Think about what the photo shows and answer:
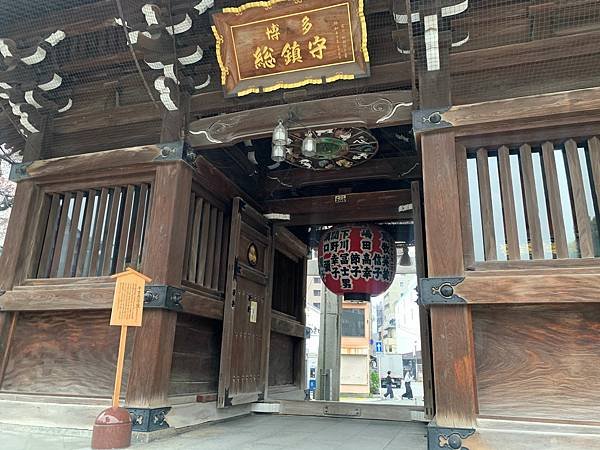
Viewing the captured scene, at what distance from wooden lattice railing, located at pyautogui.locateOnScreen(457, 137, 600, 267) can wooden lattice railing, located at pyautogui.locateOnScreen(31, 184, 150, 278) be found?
310cm

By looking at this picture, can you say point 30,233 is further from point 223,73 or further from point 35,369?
point 223,73

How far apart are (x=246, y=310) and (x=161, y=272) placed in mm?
1740

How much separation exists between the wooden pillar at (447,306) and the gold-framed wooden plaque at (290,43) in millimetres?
1049

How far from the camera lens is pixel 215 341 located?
5.18m

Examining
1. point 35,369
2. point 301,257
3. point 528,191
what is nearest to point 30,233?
point 35,369

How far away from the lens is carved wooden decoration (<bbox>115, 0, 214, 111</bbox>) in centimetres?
388

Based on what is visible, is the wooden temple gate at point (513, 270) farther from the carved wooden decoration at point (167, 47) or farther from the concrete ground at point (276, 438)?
the carved wooden decoration at point (167, 47)

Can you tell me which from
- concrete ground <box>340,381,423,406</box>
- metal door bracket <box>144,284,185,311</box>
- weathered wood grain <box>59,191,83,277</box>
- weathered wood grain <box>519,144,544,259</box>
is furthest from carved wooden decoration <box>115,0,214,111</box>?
concrete ground <box>340,381,423,406</box>

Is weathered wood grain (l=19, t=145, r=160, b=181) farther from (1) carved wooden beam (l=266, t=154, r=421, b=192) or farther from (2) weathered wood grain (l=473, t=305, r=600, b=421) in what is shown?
(2) weathered wood grain (l=473, t=305, r=600, b=421)

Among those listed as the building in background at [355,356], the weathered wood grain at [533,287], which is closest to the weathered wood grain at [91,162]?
the weathered wood grain at [533,287]

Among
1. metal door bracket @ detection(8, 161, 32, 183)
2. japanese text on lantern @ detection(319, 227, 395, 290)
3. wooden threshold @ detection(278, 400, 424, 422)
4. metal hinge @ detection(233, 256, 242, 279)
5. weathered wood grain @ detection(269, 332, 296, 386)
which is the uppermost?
metal door bracket @ detection(8, 161, 32, 183)

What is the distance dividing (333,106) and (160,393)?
3.06 metres

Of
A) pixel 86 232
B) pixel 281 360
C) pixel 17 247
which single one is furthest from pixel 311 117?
pixel 281 360

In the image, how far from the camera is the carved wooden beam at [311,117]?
393 centimetres
